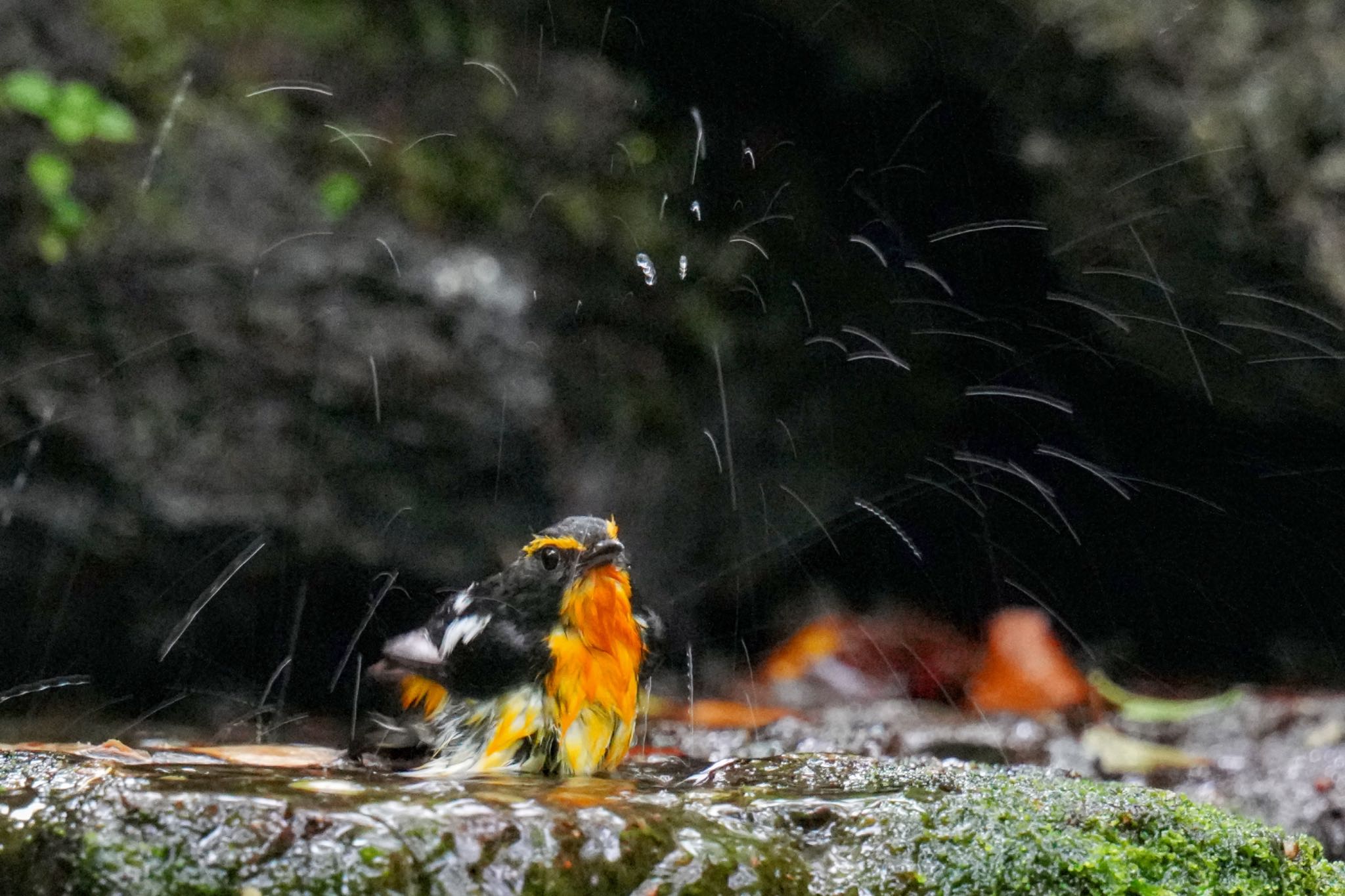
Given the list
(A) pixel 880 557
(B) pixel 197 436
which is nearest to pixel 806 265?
(A) pixel 880 557

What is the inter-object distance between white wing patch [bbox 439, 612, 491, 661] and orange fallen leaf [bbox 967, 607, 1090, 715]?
2.18m

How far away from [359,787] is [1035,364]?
3.28 m

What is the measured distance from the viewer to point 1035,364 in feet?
14.8

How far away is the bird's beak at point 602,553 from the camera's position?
112 inches

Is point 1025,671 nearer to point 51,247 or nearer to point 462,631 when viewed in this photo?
point 462,631

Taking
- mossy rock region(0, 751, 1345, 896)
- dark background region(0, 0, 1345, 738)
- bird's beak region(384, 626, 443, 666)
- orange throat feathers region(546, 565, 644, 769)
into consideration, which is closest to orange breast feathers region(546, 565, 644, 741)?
orange throat feathers region(546, 565, 644, 769)

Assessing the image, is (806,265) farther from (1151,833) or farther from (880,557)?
(1151,833)

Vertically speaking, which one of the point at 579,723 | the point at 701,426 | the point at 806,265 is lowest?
the point at 579,723

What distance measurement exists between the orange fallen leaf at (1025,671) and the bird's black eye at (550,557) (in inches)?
83.9

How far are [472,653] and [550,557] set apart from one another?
0.93 feet

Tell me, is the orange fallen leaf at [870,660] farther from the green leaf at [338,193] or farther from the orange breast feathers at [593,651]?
the green leaf at [338,193]

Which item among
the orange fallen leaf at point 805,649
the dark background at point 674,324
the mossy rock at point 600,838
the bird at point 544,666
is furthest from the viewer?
the orange fallen leaf at point 805,649

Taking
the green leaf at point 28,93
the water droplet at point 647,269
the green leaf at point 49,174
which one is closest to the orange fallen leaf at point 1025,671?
the water droplet at point 647,269

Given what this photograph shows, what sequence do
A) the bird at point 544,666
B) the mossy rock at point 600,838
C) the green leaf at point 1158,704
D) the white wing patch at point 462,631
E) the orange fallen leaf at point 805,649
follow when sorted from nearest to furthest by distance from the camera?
the mossy rock at point 600,838
the bird at point 544,666
the white wing patch at point 462,631
the green leaf at point 1158,704
the orange fallen leaf at point 805,649
